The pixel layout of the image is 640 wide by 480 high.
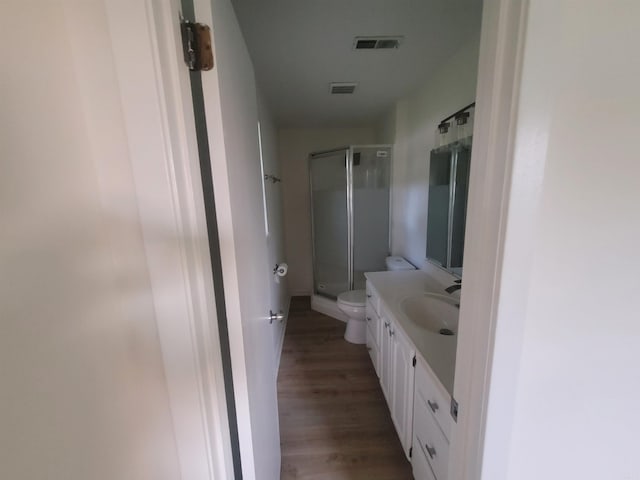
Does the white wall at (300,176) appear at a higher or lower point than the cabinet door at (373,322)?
higher

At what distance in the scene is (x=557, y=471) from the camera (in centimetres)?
71

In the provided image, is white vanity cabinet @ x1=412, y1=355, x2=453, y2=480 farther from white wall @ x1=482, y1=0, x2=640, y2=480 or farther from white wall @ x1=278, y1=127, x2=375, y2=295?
white wall @ x1=278, y1=127, x2=375, y2=295

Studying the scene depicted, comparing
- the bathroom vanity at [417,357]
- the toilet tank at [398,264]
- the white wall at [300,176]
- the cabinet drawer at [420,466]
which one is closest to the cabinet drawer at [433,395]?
the bathroom vanity at [417,357]

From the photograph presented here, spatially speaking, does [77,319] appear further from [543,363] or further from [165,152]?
[543,363]

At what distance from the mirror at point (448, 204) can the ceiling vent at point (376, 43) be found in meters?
0.73

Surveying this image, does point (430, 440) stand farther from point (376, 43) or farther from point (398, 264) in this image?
point (376, 43)

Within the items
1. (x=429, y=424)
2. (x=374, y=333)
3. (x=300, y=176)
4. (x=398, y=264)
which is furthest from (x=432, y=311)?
(x=300, y=176)

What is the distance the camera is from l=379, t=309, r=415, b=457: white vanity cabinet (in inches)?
52.1

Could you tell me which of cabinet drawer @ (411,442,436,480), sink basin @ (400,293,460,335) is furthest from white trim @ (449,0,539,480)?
sink basin @ (400,293,460,335)

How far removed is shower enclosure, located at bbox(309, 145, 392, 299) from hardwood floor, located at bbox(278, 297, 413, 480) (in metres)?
0.93

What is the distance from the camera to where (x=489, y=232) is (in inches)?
22.8

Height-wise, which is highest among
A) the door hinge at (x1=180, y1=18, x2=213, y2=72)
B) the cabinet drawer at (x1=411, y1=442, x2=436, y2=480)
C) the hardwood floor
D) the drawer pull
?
the door hinge at (x1=180, y1=18, x2=213, y2=72)

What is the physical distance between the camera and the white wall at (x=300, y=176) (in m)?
3.56

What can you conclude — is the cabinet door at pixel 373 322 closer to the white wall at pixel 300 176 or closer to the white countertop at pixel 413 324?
the white countertop at pixel 413 324
